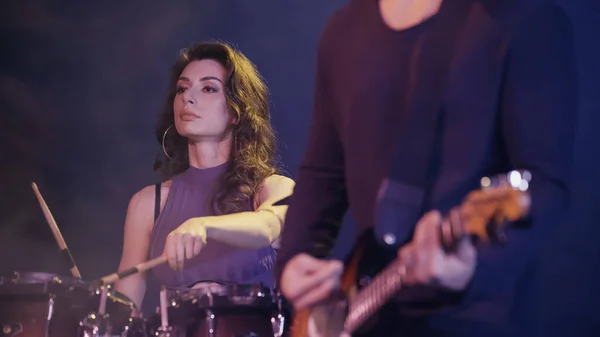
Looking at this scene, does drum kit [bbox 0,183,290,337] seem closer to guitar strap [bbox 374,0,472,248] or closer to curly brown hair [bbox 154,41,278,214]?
curly brown hair [bbox 154,41,278,214]

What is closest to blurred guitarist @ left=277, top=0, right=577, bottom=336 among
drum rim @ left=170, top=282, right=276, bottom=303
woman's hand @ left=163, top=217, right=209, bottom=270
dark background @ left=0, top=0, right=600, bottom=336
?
drum rim @ left=170, top=282, right=276, bottom=303

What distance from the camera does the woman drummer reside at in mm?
2879

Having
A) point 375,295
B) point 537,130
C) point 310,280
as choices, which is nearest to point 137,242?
point 310,280

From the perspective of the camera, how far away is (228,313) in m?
2.37

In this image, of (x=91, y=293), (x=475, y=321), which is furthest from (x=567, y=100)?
(x=91, y=293)

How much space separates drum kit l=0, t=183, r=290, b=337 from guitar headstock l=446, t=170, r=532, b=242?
4.78 feet

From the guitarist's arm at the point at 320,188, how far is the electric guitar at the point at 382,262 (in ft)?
0.61

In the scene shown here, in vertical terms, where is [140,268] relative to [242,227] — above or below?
below

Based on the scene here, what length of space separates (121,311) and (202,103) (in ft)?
3.49

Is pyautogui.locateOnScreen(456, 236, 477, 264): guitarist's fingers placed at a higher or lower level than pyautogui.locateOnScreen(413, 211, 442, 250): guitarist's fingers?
lower

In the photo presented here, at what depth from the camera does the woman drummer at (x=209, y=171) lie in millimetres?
2879

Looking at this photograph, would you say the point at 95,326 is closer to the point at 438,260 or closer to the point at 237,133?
the point at 237,133

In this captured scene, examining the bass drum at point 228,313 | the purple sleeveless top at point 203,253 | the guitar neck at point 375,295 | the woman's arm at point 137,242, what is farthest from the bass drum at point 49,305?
the guitar neck at point 375,295

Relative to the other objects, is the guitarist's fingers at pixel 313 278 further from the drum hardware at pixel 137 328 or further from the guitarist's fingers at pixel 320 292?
the drum hardware at pixel 137 328
